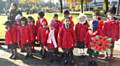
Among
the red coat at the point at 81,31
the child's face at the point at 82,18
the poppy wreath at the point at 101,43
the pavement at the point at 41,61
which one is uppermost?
the child's face at the point at 82,18

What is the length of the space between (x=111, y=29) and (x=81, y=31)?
2.87ft

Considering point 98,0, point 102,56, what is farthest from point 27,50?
point 98,0

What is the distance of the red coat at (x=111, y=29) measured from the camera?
8812mm

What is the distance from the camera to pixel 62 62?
8.91 meters

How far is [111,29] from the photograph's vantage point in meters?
8.84

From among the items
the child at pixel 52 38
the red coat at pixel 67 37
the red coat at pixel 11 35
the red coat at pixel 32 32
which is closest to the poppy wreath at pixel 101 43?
the red coat at pixel 67 37

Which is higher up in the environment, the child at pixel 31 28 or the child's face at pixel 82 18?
the child's face at pixel 82 18

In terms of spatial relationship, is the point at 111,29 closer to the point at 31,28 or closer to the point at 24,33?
the point at 31,28

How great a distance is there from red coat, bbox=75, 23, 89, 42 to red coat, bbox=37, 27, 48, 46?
953 mm

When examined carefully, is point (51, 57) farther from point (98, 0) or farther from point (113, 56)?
point (98, 0)

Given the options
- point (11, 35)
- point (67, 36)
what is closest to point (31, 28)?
point (11, 35)

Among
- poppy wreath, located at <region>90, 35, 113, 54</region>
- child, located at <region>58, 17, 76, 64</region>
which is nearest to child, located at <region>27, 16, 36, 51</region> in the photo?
child, located at <region>58, 17, 76, 64</region>

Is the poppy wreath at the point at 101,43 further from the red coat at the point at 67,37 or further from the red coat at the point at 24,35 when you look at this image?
the red coat at the point at 24,35

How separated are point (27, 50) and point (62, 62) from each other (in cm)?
137
